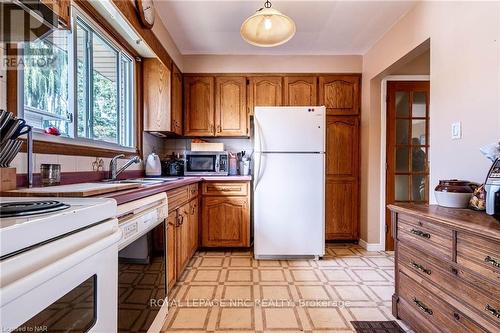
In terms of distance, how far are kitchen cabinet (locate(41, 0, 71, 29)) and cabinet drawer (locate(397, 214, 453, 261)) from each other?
197 centimetres

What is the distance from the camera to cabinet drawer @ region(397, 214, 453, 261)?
1297mm

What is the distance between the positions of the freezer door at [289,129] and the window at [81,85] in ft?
4.33

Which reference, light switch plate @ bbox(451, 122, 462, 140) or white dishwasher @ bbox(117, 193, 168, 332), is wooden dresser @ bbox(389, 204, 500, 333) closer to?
light switch plate @ bbox(451, 122, 462, 140)

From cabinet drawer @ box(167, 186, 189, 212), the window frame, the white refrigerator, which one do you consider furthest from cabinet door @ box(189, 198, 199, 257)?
→ the window frame

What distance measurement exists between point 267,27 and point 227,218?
2.05 meters

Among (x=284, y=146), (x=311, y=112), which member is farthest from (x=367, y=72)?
(x=284, y=146)

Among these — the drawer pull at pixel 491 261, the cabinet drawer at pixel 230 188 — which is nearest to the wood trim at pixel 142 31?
the cabinet drawer at pixel 230 188

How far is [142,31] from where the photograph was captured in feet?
7.02

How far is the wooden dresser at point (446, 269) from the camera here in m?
1.07

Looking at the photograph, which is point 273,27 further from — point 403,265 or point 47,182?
point 403,265

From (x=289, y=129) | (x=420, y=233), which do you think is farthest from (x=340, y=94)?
(x=420, y=233)

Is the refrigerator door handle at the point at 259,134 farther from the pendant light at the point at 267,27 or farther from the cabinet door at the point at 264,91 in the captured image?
the pendant light at the point at 267,27

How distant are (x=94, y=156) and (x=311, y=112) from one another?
2.08 m

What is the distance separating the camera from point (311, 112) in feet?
9.32
